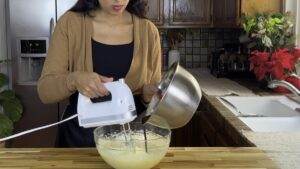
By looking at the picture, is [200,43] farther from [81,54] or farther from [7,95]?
[81,54]

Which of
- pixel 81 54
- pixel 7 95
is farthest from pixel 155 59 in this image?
pixel 7 95

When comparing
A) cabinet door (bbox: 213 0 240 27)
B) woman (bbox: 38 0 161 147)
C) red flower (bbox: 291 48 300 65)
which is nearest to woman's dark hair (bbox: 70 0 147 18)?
woman (bbox: 38 0 161 147)

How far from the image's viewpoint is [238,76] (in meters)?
3.07

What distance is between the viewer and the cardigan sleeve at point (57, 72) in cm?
136

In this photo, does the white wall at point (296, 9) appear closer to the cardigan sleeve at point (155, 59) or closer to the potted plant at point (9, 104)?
the cardigan sleeve at point (155, 59)

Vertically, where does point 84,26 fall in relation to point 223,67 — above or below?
above

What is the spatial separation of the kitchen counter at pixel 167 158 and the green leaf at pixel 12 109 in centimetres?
Answer: 180

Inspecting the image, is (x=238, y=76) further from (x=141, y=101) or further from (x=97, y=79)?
(x=97, y=79)

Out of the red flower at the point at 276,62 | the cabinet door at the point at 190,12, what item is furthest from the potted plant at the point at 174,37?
the red flower at the point at 276,62

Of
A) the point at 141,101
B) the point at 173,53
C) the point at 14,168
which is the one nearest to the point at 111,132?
the point at 14,168

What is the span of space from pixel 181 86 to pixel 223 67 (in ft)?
6.94

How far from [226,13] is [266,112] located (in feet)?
3.11

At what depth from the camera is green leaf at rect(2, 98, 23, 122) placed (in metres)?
3.03

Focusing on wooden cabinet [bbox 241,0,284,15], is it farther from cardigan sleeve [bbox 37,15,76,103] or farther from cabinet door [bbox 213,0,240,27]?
cardigan sleeve [bbox 37,15,76,103]
